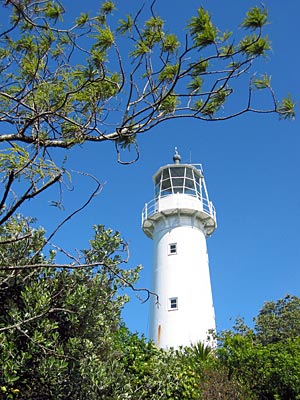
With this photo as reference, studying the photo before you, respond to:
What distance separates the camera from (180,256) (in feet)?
56.6

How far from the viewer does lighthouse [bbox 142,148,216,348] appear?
15859 millimetres

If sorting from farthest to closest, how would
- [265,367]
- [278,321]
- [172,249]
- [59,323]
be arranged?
[278,321], [172,249], [265,367], [59,323]

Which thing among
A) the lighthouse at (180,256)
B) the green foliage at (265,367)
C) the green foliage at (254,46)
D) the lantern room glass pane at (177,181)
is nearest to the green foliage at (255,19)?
the green foliage at (254,46)

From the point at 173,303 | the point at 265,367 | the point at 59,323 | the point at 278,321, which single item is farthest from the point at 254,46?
the point at 278,321

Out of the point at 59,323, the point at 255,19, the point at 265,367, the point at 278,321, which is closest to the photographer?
the point at 255,19

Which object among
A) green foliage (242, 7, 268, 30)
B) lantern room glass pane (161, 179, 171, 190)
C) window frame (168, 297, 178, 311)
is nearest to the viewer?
green foliage (242, 7, 268, 30)

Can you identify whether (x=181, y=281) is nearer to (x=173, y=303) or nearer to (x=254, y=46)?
(x=173, y=303)

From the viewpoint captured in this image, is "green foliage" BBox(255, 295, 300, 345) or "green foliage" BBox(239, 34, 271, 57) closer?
"green foliage" BBox(239, 34, 271, 57)

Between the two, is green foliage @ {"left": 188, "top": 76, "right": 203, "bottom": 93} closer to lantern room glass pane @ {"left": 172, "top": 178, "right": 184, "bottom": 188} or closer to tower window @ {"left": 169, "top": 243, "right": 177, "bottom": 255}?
tower window @ {"left": 169, "top": 243, "right": 177, "bottom": 255}

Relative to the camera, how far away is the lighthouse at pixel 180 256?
15.9 m

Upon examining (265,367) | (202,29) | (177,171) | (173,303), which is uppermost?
(177,171)

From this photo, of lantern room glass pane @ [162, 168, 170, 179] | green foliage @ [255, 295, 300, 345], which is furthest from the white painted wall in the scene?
green foliage @ [255, 295, 300, 345]

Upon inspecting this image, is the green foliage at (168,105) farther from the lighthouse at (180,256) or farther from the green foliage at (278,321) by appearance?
the green foliage at (278,321)

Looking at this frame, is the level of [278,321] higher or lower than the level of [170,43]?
higher
